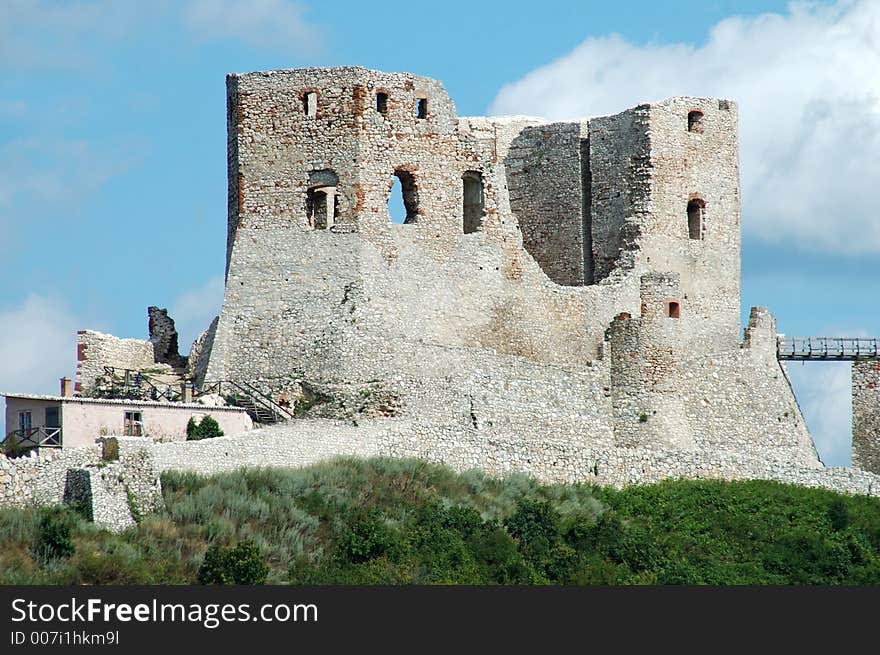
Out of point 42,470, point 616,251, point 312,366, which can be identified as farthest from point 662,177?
point 42,470

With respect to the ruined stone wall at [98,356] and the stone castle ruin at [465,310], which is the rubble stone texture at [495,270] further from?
the ruined stone wall at [98,356]

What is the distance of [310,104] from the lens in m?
46.9

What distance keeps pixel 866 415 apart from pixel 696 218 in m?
6.27

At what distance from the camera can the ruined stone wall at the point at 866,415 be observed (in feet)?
172

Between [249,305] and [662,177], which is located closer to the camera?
[249,305]

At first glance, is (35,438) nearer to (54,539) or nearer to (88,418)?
(88,418)

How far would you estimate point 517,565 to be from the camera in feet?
132

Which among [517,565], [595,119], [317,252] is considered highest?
[595,119]

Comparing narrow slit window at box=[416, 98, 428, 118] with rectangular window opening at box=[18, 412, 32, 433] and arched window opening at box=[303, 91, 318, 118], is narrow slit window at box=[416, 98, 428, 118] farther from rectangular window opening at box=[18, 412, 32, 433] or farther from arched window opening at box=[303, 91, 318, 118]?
rectangular window opening at box=[18, 412, 32, 433]

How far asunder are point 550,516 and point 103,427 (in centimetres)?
867

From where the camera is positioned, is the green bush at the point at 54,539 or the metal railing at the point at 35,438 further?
the metal railing at the point at 35,438

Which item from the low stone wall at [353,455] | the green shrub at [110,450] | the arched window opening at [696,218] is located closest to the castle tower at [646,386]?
the low stone wall at [353,455]

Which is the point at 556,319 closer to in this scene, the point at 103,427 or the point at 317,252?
the point at 317,252

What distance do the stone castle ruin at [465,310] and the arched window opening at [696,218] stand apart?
0.13 ft
